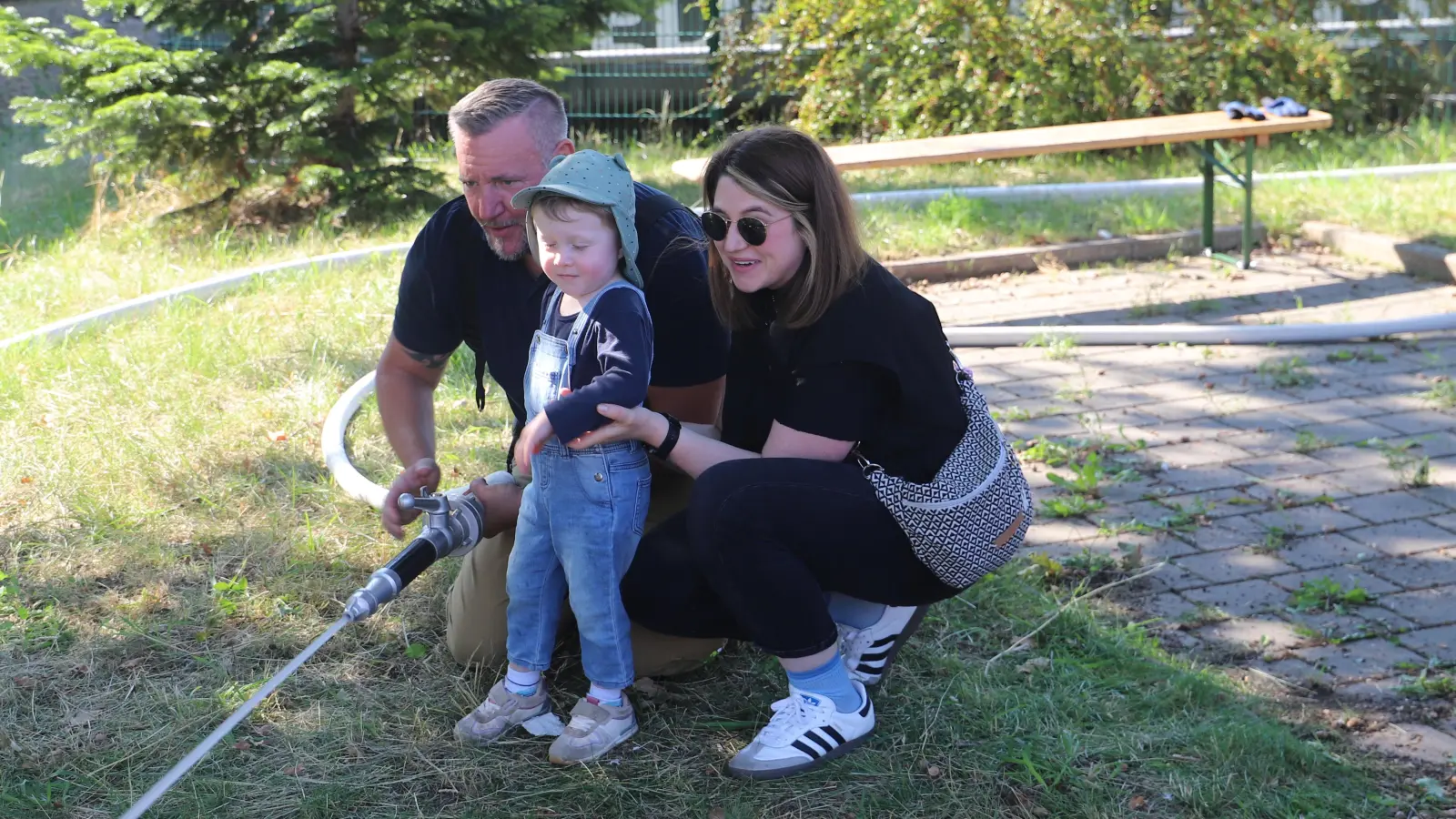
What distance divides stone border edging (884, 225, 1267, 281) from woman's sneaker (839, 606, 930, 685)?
437cm

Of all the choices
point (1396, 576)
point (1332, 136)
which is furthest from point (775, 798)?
point (1332, 136)

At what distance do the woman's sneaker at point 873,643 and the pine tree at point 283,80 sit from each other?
5262 mm

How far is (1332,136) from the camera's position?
1013 centimetres

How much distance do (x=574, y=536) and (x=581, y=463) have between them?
0.15 meters

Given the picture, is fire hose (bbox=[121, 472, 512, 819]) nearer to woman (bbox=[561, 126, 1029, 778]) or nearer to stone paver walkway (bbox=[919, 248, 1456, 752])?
woman (bbox=[561, 126, 1029, 778])

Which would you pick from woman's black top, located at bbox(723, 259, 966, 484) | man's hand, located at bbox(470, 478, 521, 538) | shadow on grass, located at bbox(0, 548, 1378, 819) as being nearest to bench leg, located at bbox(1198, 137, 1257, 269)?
shadow on grass, located at bbox(0, 548, 1378, 819)

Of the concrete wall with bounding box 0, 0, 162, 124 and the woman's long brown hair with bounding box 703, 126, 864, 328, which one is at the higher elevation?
the concrete wall with bounding box 0, 0, 162, 124

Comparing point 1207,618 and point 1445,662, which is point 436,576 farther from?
point 1445,662

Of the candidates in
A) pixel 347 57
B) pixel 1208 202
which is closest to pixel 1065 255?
pixel 1208 202

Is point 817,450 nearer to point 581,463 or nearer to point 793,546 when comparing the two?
point 793,546

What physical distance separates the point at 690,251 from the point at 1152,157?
779 cm

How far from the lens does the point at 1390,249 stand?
23.8 feet

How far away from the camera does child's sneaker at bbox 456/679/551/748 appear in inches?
114

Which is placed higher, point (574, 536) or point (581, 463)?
point (581, 463)
